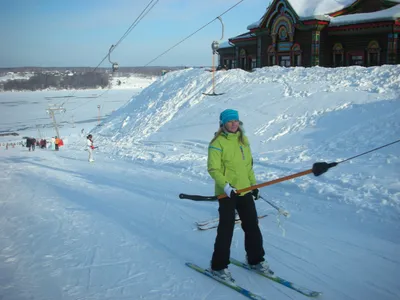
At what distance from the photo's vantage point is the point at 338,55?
1833cm

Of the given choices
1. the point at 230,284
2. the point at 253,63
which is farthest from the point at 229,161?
the point at 253,63

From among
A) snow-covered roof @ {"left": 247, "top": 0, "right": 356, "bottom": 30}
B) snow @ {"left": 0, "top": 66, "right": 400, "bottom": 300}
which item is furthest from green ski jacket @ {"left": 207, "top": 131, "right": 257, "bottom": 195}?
snow-covered roof @ {"left": 247, "top": 0, "right": 356, "bottom": 30}

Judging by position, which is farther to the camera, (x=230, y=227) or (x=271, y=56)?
(x=271, y=56)

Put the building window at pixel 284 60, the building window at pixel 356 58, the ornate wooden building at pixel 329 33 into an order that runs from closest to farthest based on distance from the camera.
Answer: the ornate wooden building at pixel 329 33
the building window at pixel 356 58
the building window at pixel 284 60

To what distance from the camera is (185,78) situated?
21391 millimetres

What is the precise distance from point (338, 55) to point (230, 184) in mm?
17345

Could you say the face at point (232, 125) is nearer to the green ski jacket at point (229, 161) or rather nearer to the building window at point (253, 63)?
the green ski jacket at point (229, 161)

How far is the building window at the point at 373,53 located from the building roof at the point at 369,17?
47.0 inches

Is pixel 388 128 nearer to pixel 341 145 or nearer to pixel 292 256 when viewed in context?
pixel 341 145

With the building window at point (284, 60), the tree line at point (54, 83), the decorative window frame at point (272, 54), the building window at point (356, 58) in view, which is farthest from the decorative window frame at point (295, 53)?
the tree line at point (54, 83)

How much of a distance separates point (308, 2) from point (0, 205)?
62.9 ft

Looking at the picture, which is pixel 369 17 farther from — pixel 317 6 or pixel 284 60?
pixel 284 60

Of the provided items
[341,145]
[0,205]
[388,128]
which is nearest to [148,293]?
[0,205]

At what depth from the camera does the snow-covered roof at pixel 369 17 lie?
15359mm
